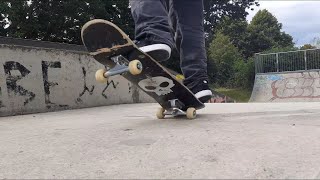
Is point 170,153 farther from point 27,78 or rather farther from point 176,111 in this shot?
point 27,78

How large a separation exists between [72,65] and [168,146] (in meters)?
6.78

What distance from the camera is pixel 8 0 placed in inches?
891

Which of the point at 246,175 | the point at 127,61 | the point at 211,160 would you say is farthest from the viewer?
the point at 127,61

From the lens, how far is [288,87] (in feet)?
63.2

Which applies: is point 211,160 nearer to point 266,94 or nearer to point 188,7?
point 188,7

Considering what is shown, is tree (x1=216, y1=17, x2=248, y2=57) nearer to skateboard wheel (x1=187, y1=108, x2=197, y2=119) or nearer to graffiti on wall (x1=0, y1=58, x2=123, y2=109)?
graffiti on wall (x1=0, y1=58, x2=123, y2=109)

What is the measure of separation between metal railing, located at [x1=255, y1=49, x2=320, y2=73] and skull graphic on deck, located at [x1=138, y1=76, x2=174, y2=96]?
1762 centimetres

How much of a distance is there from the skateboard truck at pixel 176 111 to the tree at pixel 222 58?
Answer: 2489 cm

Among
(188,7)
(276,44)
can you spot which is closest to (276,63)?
(188,7)

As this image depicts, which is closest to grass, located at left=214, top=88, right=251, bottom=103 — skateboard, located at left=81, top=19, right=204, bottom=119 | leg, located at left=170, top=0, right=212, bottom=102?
leg, located at left=170, top=0, right=212, bottom=102

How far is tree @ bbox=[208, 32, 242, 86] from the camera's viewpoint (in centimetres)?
3023

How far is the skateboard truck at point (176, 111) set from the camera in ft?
13.2

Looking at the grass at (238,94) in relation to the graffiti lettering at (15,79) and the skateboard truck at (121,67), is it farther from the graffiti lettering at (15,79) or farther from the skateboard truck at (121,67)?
the skateboard truck at (121,67)

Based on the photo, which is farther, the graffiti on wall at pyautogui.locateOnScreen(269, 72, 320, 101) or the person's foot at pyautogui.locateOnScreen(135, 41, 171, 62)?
the graffiti on wall at pyautogui.locateOnScreen(269, 72, 320, 101)
